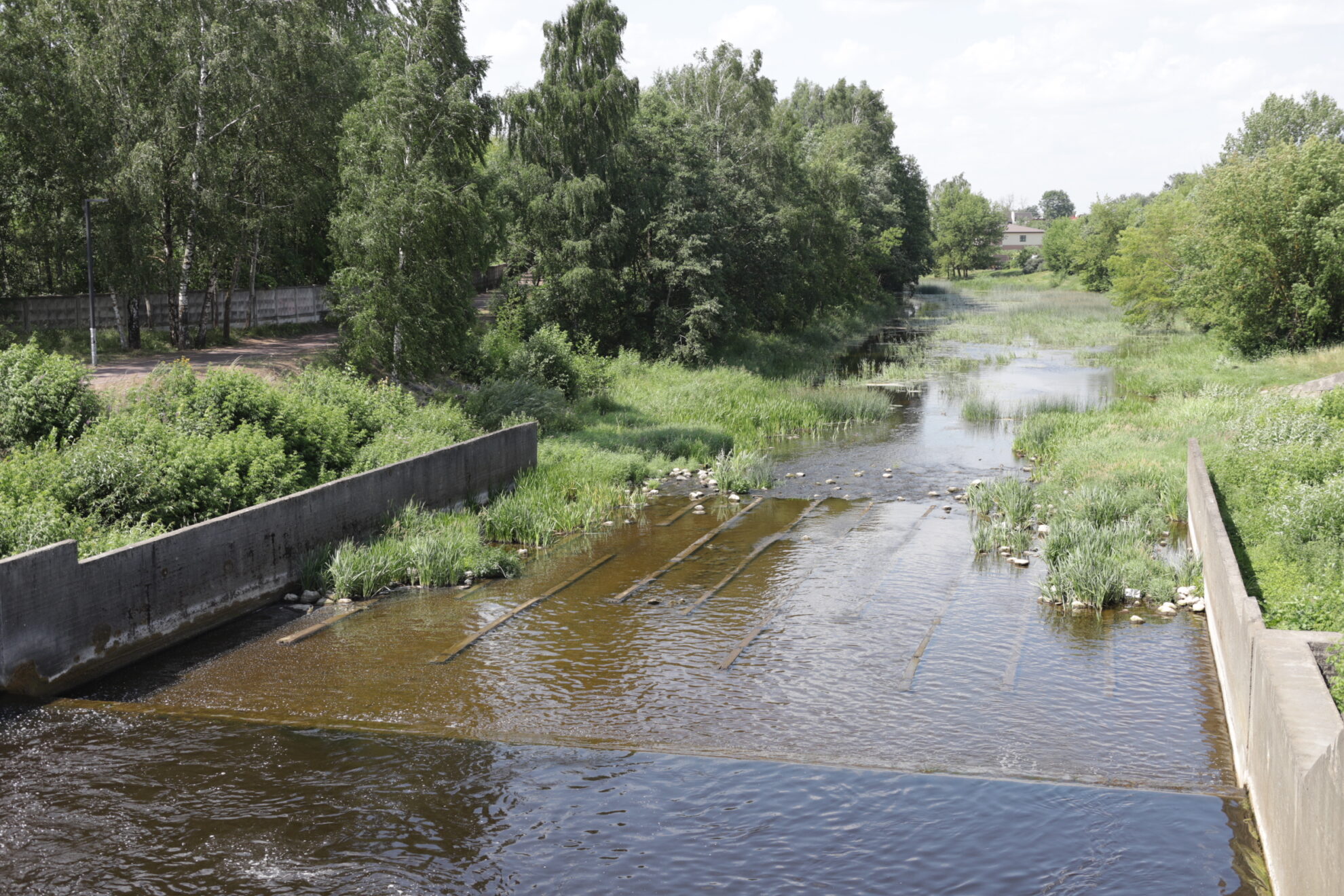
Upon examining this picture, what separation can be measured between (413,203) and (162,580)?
44.6 feet

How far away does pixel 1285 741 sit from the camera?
7.71 metres

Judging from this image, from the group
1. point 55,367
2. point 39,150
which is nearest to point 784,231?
point 39,150

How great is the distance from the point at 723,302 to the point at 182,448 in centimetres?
2865

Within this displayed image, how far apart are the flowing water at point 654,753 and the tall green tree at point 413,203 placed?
10528 mm

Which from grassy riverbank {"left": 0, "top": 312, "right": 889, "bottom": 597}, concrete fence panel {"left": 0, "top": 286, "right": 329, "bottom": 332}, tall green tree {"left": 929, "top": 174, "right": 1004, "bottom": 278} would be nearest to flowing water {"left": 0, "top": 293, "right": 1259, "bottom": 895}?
grassy riverbank {"left": 0, "top": 312, "right": 889, "bottom": 597}

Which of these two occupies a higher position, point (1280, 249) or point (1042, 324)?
point (1280, 249)

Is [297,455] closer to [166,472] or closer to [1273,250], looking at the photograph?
[166,472]

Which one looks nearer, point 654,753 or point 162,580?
point 654,753

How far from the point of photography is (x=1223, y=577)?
12.7 meters

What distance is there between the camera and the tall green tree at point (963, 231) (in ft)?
467

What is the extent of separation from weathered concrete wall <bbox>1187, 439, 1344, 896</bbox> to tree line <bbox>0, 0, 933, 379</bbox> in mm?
19242

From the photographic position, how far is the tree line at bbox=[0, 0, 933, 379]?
25.5 m

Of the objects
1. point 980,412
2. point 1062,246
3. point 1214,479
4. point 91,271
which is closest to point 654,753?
point 1214,479

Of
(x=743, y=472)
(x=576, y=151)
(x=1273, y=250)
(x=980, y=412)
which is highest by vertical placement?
(x=576, y=151)
